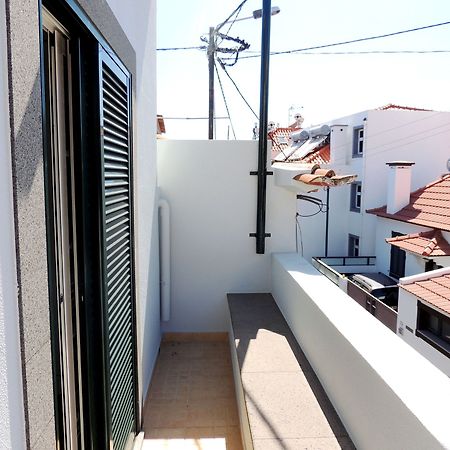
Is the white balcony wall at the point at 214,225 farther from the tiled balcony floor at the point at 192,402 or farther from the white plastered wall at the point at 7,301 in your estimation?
the white plastered wall at the point at 7,301

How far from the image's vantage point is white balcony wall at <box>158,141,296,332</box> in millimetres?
5762

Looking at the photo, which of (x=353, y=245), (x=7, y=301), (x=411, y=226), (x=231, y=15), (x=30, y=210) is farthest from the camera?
(x=353, y=245)

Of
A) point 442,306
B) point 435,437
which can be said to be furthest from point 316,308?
point 442,306

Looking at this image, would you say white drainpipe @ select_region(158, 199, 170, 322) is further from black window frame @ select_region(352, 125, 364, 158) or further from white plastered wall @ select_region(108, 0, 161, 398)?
black window frame @ select_region(352, 125, 364, 158)

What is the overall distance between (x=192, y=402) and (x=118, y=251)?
2335mm

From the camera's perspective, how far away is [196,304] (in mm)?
5965

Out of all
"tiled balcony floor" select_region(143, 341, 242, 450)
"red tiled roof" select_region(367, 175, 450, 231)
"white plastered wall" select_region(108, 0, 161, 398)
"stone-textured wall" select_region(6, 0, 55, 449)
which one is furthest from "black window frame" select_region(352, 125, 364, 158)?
"stone-textured wall" select_region(6, 0, 55, 449)

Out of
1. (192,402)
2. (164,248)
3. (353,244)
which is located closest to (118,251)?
(192,402)

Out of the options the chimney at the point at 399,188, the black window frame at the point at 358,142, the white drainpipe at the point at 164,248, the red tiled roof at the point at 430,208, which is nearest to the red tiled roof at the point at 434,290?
the red tiled roof at the point at 430,208

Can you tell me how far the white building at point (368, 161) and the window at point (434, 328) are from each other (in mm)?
6952

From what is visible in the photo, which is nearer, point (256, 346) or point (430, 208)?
point (256, 346)

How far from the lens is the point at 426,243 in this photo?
10.5 meters

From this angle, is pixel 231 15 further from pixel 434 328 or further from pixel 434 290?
pixel 434 328

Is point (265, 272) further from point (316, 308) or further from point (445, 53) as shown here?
point (445, 53)
